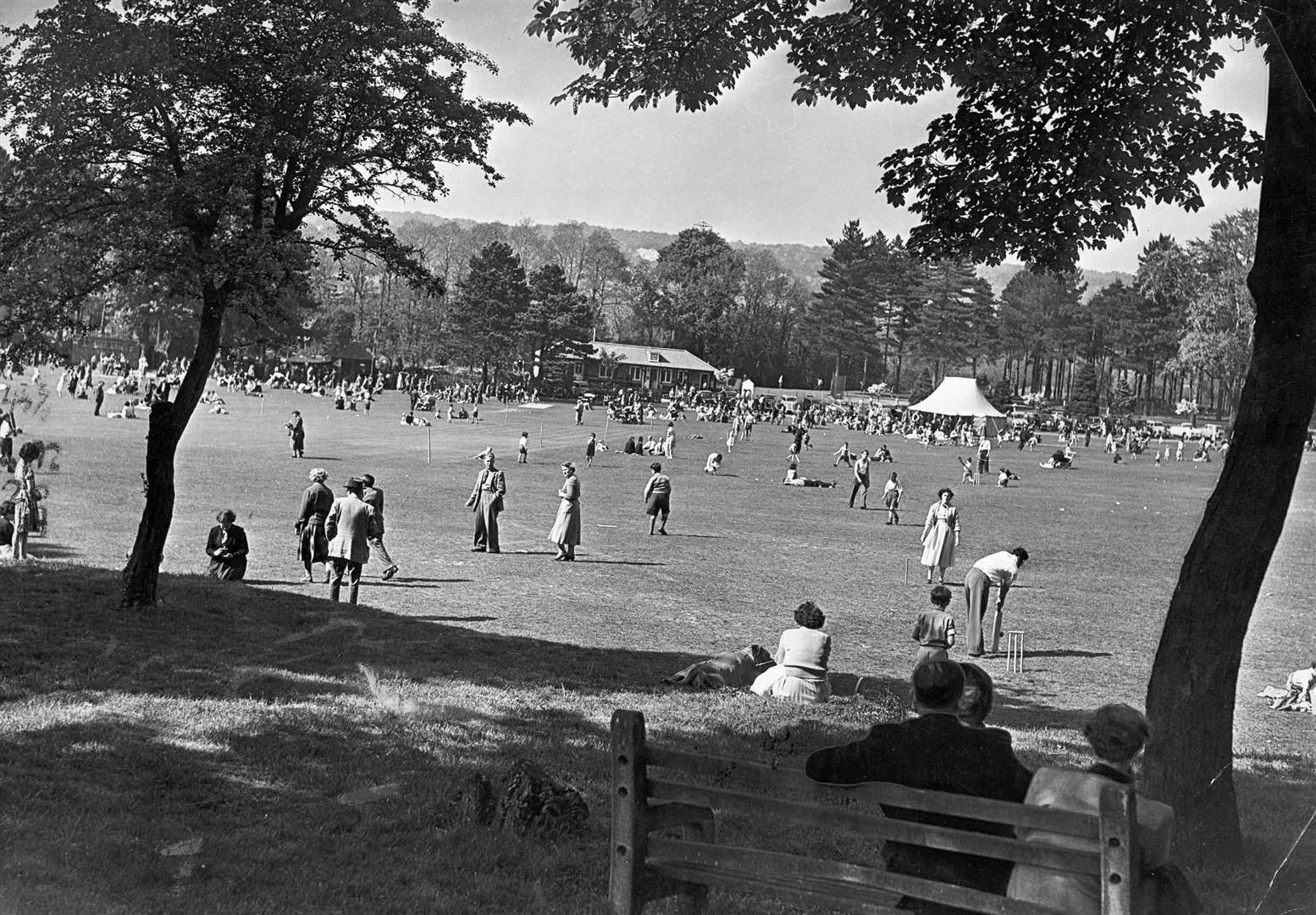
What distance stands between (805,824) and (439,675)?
7.02m

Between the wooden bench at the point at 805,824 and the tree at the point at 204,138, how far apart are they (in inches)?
330

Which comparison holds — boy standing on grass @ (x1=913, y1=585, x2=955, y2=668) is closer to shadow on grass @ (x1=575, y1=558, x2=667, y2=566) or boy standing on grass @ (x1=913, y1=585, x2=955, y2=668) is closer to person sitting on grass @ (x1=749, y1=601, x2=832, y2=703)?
person sitting on grass @ (x1=749, y1=601, x2=832, y2=703)

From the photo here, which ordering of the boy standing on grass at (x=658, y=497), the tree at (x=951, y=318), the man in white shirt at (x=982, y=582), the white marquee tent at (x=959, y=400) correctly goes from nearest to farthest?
the man in white shirt at (x=982, y=582)
the tree at (x=951, y=318)
the boy standing on grass at (x=658, y=497)
the white marquee tent at (x=959, y=400)

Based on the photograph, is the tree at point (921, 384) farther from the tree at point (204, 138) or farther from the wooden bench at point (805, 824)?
the wooden bench at point (805, 824)

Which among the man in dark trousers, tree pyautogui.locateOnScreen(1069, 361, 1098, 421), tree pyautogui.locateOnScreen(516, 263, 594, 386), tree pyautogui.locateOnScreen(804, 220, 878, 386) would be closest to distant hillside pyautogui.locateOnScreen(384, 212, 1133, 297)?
tree pyautogui.locateOnScreen(804, 220, 878, 386)

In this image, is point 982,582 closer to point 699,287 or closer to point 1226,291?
point 1226,291

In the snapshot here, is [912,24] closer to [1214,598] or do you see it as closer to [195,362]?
[1214,598]

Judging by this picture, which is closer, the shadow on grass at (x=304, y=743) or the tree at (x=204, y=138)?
the shadow on grass at (x=304, y=743)

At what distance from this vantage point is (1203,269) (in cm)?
1170

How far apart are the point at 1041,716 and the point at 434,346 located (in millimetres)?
26519

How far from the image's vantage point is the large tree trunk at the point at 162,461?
12344mm

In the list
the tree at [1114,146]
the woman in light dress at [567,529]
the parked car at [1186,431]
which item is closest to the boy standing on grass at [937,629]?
the tree at [1114,146]

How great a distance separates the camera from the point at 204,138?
1195 centimetres

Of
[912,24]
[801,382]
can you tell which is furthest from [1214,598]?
[801,382]
